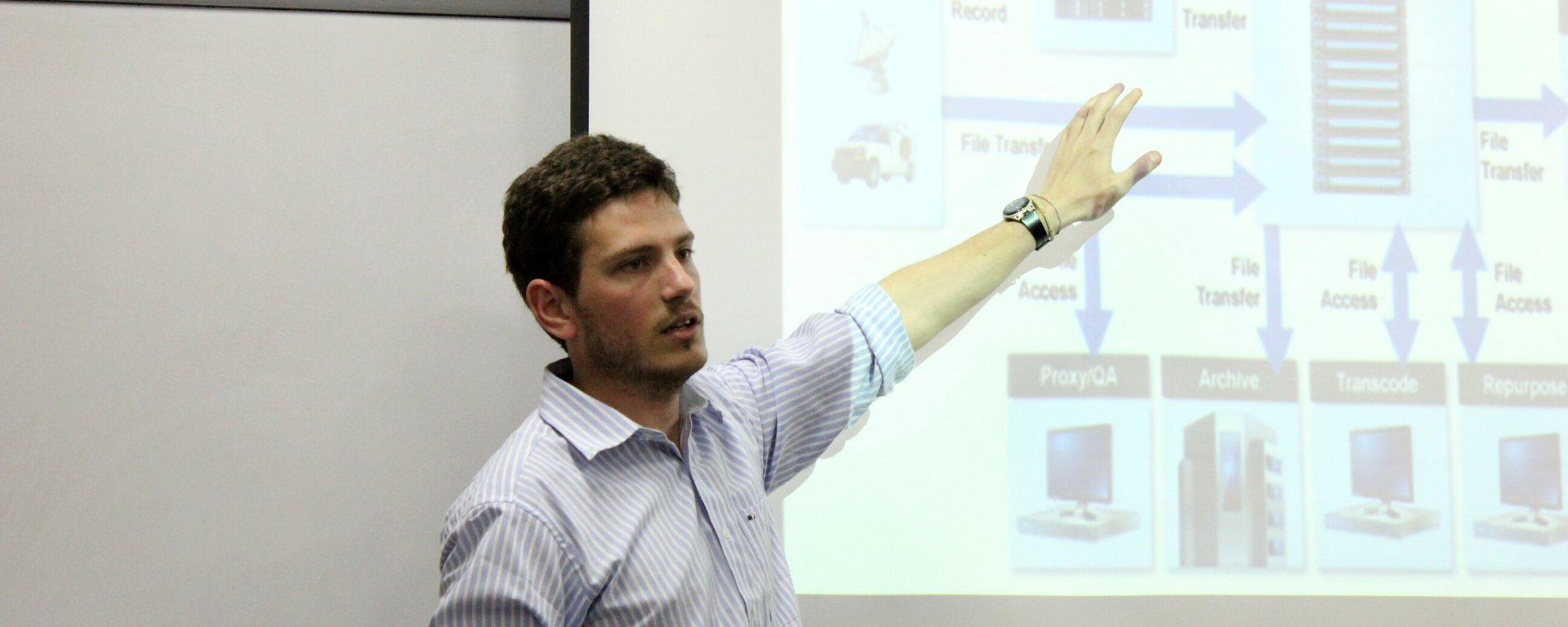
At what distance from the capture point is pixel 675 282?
957mm

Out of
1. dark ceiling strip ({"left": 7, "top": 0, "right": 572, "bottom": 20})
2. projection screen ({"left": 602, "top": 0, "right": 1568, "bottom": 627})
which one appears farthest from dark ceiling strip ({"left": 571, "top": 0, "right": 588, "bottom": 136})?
dark ceiling strip ({"left": 7, "top": 0, "right": 572, "bottom": 20})

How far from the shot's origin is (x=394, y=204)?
147 cm

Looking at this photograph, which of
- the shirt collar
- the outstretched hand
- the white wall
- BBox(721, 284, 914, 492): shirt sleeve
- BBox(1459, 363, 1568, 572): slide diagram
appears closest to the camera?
the shirt collar

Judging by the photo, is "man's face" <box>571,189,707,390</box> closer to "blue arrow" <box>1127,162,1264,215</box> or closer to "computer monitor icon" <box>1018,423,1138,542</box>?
"computer monitor icon" <box>1018,423,1138,542</box>

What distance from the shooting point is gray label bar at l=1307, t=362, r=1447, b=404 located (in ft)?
4.30

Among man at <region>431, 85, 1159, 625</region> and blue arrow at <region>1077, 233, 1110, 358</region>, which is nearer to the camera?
man at <region>431, 85, 1159, 625</region>

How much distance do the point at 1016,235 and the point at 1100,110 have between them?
0.22 meters

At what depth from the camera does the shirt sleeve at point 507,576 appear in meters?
0.82

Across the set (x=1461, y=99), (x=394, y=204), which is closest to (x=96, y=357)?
(x=394, y=204)

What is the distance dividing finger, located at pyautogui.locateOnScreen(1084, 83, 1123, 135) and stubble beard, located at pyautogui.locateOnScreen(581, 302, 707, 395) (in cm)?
61

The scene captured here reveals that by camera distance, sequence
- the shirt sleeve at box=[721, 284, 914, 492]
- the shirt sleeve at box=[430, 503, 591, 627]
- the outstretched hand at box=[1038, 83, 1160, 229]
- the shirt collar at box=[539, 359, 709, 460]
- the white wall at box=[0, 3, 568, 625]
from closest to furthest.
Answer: the shirt sleeve at box=[430, 503, 591, 627] < the shirt collar at box=[539, 359, 709, 460] < the shirt sleeve at box=[721, 284, 914, 492] < the outstretched hand at box=[1038, 83, 1160, 229] < the white wall at box=[0, 3, 568, 625]

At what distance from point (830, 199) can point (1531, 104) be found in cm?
97

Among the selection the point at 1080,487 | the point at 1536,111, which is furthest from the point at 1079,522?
the point at 1536,111

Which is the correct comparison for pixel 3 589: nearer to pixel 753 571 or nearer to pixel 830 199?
pixel 753 571
